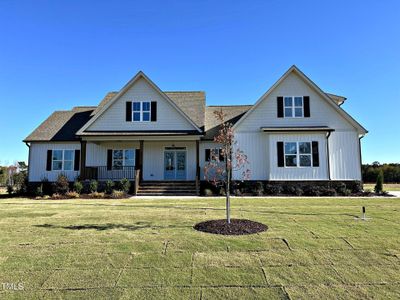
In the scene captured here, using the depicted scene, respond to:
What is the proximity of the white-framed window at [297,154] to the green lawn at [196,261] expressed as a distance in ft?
34.3

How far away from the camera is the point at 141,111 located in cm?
2083

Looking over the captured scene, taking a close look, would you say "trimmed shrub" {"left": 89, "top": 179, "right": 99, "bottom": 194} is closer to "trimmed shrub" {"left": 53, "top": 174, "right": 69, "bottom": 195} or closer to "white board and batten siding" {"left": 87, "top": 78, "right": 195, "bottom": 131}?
"trimmed shrub" {"left": 53, "top": 174, "right": 69, "bottom": 195}

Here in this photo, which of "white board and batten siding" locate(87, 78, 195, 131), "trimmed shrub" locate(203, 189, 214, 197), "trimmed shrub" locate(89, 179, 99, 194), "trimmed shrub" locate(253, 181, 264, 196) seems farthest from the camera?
"white board and batten siding" locate(87, 78, 195, 131)

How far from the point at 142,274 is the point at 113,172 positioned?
55.6ft

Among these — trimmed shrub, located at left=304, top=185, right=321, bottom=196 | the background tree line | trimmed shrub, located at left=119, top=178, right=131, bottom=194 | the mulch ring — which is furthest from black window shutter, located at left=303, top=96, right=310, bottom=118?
the background tree line

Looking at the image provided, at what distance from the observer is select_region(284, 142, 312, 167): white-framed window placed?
1880 centimetres

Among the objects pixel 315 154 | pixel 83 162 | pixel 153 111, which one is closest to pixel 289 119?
pixel 315 154

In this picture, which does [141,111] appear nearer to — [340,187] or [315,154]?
[315,154]

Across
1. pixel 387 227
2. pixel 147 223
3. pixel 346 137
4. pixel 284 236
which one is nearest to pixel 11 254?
pixel 147 223

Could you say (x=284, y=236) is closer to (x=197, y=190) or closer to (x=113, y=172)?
(x=197, y=190)

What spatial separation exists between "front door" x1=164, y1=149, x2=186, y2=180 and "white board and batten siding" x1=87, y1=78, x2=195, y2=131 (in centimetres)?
222

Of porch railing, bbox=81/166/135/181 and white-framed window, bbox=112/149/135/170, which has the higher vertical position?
white-framed window, bbox=112/149/135/170

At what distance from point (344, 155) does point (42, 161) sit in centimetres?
2122

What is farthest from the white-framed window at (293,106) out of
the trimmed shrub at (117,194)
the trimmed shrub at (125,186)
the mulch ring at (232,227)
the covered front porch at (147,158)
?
the mulch ring at (232,227)
